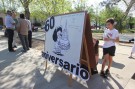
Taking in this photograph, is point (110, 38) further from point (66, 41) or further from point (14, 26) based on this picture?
point (14, 26)

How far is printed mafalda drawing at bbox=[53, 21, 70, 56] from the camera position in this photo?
500 cm

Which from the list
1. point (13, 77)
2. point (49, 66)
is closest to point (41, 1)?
point (49, 66)

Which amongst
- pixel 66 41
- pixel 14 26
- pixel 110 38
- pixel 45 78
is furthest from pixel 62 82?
pixel 14 26

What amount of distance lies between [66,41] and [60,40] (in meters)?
0.37

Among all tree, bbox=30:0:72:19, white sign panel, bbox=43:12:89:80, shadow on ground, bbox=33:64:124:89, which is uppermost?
tree, bbox=30:0:72:19

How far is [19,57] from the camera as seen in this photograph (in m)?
7.77

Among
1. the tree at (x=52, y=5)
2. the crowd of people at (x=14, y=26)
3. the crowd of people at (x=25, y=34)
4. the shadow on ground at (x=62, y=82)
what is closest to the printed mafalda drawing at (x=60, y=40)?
the shadow on ground at (x=62, y=82)

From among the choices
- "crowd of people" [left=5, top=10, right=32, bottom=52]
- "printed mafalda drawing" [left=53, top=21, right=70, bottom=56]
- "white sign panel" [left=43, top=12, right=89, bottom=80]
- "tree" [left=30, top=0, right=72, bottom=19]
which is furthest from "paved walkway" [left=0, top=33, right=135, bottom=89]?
"tree" [left=30, top=0, right=72, bottom=19]

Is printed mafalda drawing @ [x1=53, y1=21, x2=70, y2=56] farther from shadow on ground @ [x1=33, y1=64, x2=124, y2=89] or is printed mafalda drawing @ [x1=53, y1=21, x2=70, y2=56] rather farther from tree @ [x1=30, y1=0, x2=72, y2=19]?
tree @ [x1=30, y1=0, x2=72, y2=19]

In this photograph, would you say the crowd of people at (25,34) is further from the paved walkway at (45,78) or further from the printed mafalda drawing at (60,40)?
the printed mafalda drawing at (60,40)

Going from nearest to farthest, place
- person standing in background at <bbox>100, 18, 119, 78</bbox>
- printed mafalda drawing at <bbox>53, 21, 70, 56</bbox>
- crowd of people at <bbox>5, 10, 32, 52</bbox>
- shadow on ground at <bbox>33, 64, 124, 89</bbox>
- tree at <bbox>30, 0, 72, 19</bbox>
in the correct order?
shadow on ground at <bbox>33, 64, 124, 89</bbox> → printed mafalda drawing at <bbox>53, 21, 70, 56</bbox> → person standing in background at <bbox>100, 18, 119, 78</bbox> → crowd of people at <bbox>5, 10, 32, 52</bbox> → tree at <bbox>30, 0, 72, 19</bbox>

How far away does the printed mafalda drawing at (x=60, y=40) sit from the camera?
16.4ft

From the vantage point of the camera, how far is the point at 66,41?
16.4ft

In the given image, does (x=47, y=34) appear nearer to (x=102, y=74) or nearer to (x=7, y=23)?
(x=102, y=74)
